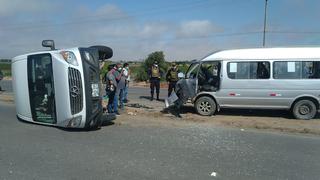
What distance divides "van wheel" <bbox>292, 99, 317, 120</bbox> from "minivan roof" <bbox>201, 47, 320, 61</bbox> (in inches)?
53.8

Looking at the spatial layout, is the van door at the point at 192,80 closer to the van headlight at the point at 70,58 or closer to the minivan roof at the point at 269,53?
the minivan roof at the point at 269,53

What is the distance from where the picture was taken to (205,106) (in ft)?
39.8

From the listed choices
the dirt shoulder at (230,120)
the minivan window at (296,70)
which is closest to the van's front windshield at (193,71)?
the dirt shoulder at (230,120)

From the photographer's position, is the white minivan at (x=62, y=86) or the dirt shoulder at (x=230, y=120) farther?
the dirt shoulder at (x=230, y=120)

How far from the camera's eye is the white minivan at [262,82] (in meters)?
11.4

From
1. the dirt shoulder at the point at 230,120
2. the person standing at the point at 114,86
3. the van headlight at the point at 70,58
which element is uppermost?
the van headlight at the point at 70,58

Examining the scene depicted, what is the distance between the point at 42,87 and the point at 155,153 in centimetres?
377

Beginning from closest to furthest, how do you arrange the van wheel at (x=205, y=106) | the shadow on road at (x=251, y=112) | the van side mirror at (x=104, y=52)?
1. the van side mirror at (x=104, y=52)
2. the van wheel at (x=205, y=106)
3. the shadow on road at (x=251, y=112)

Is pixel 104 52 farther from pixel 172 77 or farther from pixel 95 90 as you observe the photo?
pixel 172 77

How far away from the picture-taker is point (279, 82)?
11570 mm

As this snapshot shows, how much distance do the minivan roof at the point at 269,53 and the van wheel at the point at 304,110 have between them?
1.37 meters

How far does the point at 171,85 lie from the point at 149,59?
20.8 m

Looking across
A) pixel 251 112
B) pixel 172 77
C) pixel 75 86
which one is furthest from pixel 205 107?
pixel 75 86

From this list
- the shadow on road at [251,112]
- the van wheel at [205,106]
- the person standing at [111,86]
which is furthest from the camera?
the shadow on road at [251,112]
